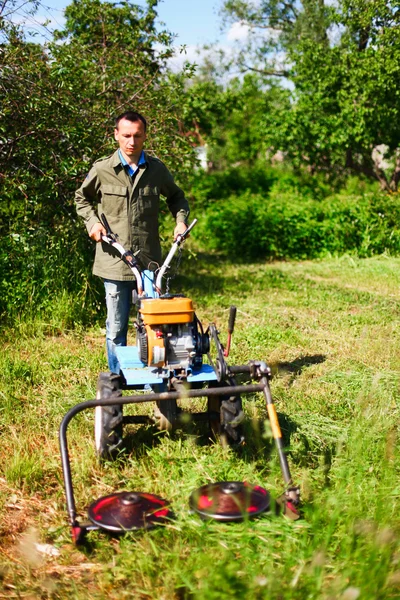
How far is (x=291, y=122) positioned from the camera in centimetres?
1506

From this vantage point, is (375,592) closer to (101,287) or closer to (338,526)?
(338,526)

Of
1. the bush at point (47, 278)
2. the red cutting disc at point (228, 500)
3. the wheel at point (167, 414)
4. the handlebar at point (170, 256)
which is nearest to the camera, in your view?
the red cutting disc at point (228, 500)

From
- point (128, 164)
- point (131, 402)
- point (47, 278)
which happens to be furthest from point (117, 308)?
point (47, 278)

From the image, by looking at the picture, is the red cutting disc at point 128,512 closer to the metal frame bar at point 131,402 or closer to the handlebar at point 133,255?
the metal frame bar at point 131,402

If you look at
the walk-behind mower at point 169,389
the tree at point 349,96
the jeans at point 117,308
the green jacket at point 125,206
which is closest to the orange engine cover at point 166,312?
the walk-behind mower at point 169,389

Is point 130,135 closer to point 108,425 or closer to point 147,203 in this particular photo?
point 147,203

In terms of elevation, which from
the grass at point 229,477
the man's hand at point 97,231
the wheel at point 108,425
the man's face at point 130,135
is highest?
the man's face at point 130,135

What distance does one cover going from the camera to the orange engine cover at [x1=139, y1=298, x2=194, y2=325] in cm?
347

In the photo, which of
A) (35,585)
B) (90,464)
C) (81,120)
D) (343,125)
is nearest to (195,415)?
(90,464)

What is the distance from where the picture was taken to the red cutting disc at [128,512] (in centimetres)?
273

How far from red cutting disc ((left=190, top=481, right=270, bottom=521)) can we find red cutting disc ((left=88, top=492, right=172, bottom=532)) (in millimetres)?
142

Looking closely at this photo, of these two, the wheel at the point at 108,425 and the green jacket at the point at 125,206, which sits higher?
the green jacket at the point at 125,206

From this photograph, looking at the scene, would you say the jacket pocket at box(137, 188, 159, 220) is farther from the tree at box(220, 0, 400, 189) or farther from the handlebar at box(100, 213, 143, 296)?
the tree at box(220, 0, 400, 189)

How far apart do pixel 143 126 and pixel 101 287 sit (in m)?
3.14
